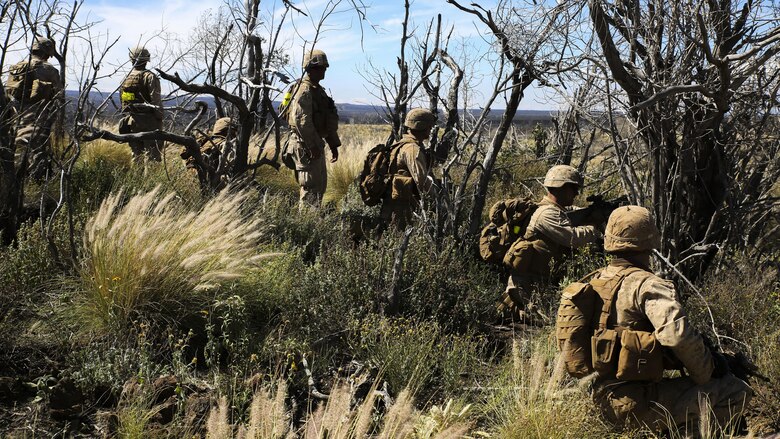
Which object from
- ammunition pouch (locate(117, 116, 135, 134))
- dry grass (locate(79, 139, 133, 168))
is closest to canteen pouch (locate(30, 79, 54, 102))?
dry grass (locate(79, 139, 133, 168))

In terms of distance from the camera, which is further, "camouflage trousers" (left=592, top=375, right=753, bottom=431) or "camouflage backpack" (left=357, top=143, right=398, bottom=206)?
"camouflage backpack" (left=357, top=143, right=398, bottom=206)

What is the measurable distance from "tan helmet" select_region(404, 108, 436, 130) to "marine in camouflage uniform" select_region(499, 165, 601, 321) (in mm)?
1586

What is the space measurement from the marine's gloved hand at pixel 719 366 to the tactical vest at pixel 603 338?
31 centimetres

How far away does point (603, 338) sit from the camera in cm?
372

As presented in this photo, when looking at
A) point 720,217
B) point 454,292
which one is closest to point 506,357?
point 454,292

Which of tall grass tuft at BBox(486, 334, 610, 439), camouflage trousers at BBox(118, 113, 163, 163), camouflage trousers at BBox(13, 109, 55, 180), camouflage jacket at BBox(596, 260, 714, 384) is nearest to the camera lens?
camouflage jacket at BBox(596, 260, 714, 384)

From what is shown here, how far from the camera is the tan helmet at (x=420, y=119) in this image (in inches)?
273

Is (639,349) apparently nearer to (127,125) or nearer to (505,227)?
(505,227)

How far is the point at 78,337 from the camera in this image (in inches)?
184

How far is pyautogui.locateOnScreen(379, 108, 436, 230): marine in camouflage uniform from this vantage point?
701 centimetres

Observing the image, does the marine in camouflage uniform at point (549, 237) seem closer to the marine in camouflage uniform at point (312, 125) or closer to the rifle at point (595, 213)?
the rifle at point (595, 213)

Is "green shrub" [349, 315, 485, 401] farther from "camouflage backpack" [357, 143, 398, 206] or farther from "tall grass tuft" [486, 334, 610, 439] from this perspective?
"camouflage backpack" [357, 143, 398, 206]

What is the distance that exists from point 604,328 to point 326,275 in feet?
8.01

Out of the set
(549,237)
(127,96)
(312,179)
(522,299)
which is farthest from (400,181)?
(127,96)
